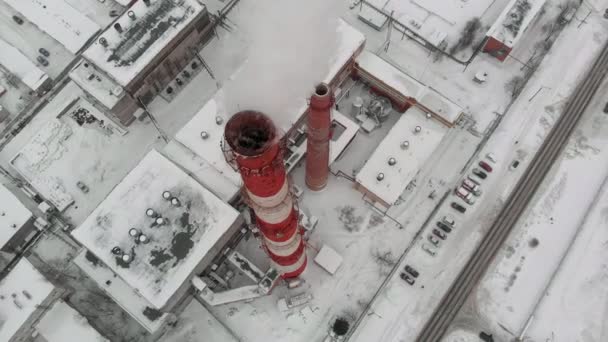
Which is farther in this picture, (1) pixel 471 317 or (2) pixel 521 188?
(2) pixel 521 188

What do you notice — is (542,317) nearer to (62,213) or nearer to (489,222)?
(489,222)

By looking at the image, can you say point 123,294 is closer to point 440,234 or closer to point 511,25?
point 440,234

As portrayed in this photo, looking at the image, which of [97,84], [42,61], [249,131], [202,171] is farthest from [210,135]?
[42,61]

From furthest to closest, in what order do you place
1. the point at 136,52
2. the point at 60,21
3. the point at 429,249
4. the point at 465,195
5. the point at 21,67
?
the point at 60,21
the point at 21,67
the point at 465,195
the point at 136,52
the point at 429,249

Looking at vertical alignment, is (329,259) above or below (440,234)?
below

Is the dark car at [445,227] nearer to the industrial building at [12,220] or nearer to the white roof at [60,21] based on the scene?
the industrial building at [12,220]

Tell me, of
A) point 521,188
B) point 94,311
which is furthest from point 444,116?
point 94,311

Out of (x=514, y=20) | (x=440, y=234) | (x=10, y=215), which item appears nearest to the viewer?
(x=10, y=215)

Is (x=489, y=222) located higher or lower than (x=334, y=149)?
higher
